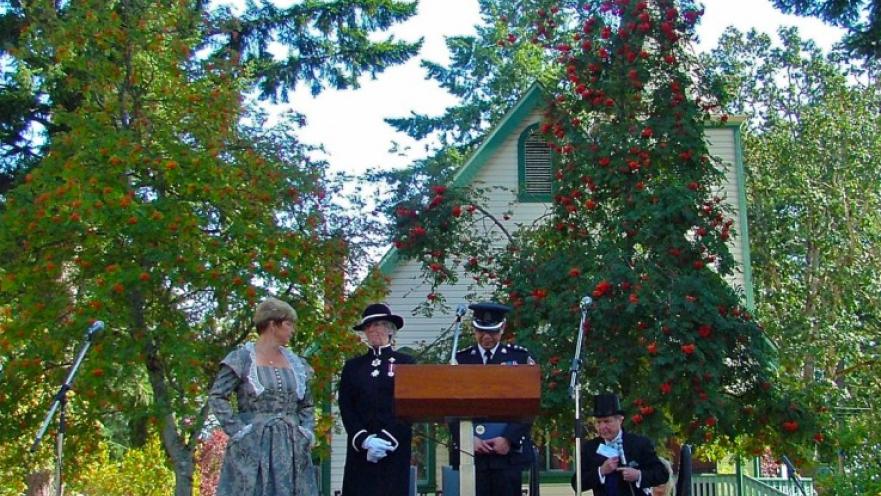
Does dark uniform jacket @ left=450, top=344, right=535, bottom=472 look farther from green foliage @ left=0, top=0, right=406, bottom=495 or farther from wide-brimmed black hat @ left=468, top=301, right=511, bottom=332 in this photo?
green foliage @ left=0, top=0, right=406, bottom=495

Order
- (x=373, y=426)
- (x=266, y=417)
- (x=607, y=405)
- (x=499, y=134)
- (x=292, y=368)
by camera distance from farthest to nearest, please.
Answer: (x=499, y=134)
(x=373, y=426)
(x=607, y=405)
(x=292, y=368)
(x=266, y=417)

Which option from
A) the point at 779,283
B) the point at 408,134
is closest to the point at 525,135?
the point at 779,283

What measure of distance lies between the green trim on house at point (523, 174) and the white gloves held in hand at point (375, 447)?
11.0 m

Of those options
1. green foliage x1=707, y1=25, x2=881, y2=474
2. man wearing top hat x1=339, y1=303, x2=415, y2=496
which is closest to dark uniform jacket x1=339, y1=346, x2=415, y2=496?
man wearing top hat x1=339, y1=303, x2=415, y2=496

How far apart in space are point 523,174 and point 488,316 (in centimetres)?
1120

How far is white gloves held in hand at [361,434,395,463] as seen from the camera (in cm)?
790

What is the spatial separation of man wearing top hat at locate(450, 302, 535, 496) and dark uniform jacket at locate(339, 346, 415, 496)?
1.34 feet

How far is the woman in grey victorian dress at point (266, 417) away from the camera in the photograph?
713cm

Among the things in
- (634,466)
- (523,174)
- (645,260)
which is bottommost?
(634,466)

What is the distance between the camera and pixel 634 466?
26.9 feet

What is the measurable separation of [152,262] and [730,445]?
671 cm

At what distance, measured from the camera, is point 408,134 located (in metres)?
36.3

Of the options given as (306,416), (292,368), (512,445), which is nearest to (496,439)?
(512,445)

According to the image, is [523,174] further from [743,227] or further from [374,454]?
[374,454]
